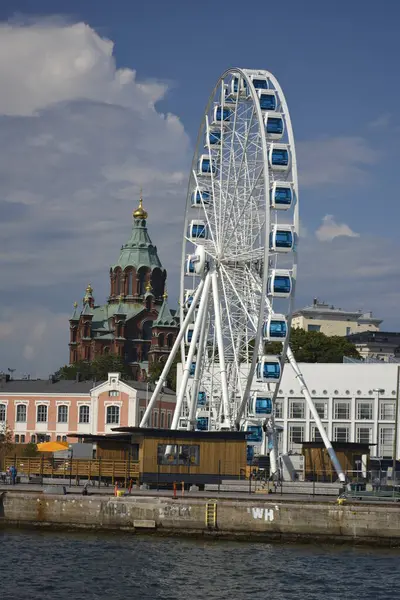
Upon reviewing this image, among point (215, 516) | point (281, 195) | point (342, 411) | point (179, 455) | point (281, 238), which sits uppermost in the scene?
point (281, 195)

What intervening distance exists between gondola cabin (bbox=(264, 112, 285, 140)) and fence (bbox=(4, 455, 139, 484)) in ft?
68.8

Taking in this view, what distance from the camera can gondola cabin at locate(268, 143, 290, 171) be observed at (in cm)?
7488

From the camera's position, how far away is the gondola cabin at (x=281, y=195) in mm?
74250

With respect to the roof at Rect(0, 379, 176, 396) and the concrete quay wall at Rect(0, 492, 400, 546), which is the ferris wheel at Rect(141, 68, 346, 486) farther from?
the roof at Rect(0, 379, 176, 396)

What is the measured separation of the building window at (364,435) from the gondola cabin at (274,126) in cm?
4047

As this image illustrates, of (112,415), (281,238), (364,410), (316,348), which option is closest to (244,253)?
(281,238)

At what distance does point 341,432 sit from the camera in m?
110

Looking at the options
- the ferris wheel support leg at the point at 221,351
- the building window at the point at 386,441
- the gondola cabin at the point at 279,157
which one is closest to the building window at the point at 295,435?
the building window at the point at 386,441

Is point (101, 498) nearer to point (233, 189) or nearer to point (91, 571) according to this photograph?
point (91, 571)

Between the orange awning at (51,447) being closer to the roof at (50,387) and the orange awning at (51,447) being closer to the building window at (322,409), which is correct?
the building window at (322,409)

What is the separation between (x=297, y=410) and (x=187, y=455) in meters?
40.8

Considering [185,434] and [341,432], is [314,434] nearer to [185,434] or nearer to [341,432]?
[341,432]

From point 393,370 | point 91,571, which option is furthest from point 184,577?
point 393,370

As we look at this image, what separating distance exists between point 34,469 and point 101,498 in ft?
52.2
